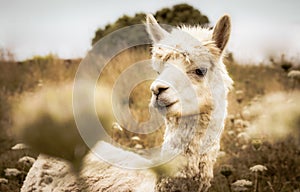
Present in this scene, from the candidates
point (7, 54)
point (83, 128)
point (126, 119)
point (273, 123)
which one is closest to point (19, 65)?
point (7, 54)

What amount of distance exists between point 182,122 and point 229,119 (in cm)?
463

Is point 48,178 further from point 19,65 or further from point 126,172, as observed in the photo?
point 19,65

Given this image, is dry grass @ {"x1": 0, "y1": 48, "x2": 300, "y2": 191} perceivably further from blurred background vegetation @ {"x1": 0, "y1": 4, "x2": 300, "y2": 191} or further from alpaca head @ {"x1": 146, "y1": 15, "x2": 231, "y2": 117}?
alpaca head @ {"x1": 146, "y1": 15, "x2": 231, "y2": 117}

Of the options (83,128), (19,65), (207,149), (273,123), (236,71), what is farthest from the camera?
(236,71)

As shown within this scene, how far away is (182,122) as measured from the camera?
2525mm

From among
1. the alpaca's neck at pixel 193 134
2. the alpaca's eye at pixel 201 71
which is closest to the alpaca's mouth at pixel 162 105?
the alpaca's neck at pixel 193 134

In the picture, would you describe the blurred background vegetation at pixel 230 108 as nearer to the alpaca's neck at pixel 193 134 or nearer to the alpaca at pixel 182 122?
the alpaca at pixel 182 122

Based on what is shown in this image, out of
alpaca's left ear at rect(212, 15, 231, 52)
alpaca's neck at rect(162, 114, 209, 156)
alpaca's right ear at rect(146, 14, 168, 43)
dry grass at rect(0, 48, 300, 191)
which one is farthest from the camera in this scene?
dry grass at rect(0, 48, 300, 191)

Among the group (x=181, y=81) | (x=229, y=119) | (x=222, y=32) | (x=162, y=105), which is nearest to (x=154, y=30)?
(x=222, y=32)

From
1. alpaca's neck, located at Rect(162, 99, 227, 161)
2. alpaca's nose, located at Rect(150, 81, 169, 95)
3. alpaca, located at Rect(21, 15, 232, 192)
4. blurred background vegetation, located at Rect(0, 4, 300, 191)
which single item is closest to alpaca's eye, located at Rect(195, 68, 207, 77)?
alpaca, located at Rect(21, 15, 232, 192)

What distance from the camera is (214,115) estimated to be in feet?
8.53

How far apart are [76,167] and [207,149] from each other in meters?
1.57

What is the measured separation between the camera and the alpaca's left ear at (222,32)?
263 cm

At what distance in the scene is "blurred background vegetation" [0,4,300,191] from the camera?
16.8 ft
